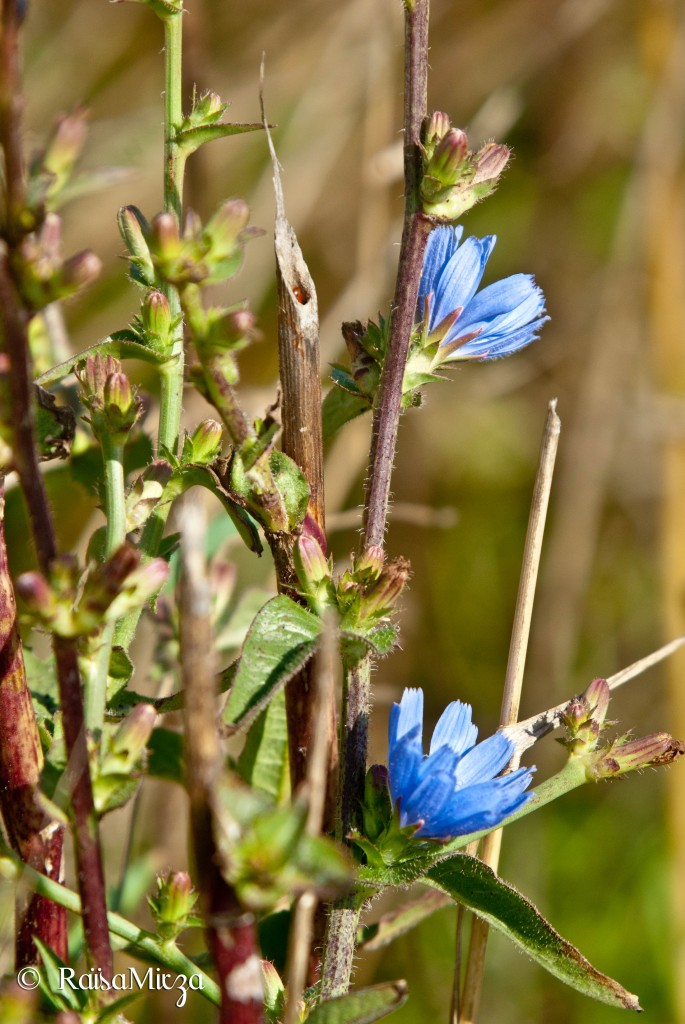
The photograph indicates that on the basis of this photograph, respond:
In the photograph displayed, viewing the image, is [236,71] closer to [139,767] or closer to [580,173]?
[580,173]

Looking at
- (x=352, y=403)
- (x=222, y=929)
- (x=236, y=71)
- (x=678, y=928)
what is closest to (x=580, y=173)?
(x=236, y=71)

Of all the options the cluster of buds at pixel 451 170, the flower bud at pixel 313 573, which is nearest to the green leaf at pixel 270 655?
the flower bud at pixel 313 573

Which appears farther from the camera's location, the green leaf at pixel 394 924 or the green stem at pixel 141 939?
the green leaf at pixel 394 924

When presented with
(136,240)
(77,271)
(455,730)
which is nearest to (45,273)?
(77,271)

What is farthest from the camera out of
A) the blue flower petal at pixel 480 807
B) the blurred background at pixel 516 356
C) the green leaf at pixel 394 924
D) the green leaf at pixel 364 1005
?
the blurred background at pixel 516 356

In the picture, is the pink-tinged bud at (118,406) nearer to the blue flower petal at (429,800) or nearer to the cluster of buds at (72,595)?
the cluster of buds at (72,595)

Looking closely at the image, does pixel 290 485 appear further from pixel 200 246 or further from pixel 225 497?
pixel 200 246
